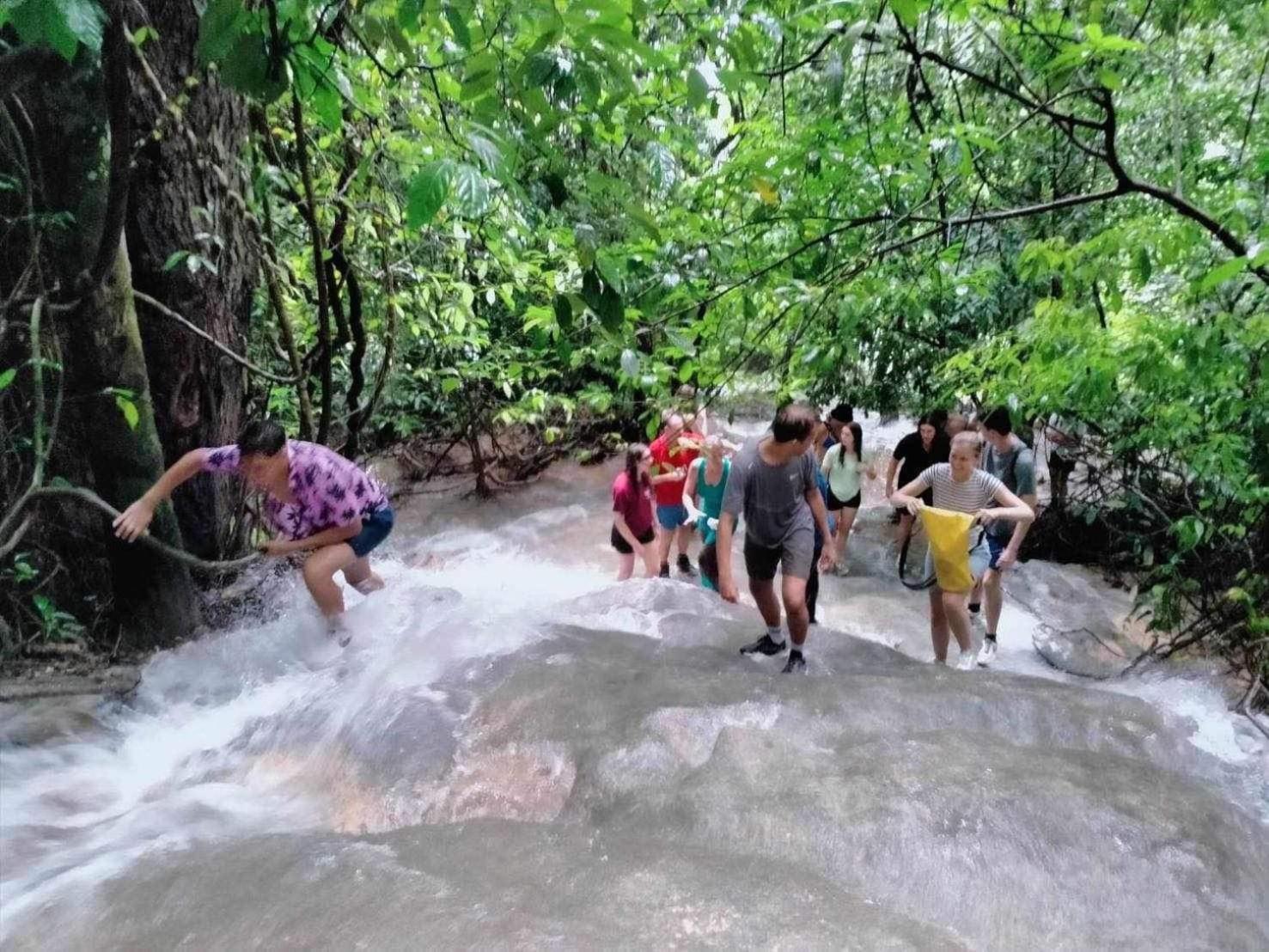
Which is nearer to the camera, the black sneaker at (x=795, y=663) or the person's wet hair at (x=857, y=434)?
the black sneaker at (x=795, y=663)

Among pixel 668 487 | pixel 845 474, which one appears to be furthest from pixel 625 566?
pixel 845 474

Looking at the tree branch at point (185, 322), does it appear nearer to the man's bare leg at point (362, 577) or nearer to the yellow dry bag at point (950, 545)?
the man's bare leg at point (362, 577)

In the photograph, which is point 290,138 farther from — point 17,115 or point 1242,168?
point 1242,168

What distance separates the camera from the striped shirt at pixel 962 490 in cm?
499

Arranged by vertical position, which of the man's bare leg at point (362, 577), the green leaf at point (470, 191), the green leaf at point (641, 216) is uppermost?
the green leaf at point (470, 191)

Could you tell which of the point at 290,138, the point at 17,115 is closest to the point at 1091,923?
the point at 17,115

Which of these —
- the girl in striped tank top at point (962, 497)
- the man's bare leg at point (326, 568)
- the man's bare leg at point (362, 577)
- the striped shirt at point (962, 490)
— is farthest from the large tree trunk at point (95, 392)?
the striped shirt at point (962, 490)

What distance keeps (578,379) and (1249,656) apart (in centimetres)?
983

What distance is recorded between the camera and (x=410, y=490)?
11477 millimetres

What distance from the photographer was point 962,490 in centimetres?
504

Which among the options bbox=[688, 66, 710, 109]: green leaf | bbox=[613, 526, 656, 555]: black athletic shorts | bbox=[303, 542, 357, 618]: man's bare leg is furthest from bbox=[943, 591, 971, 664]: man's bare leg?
bbox=[688, 66, 710, 109]: green leaf

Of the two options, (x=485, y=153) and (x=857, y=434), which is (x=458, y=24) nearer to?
(x=485, y=153)

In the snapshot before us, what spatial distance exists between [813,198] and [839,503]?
410 cm

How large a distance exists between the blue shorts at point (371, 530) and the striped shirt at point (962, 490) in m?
3.41
